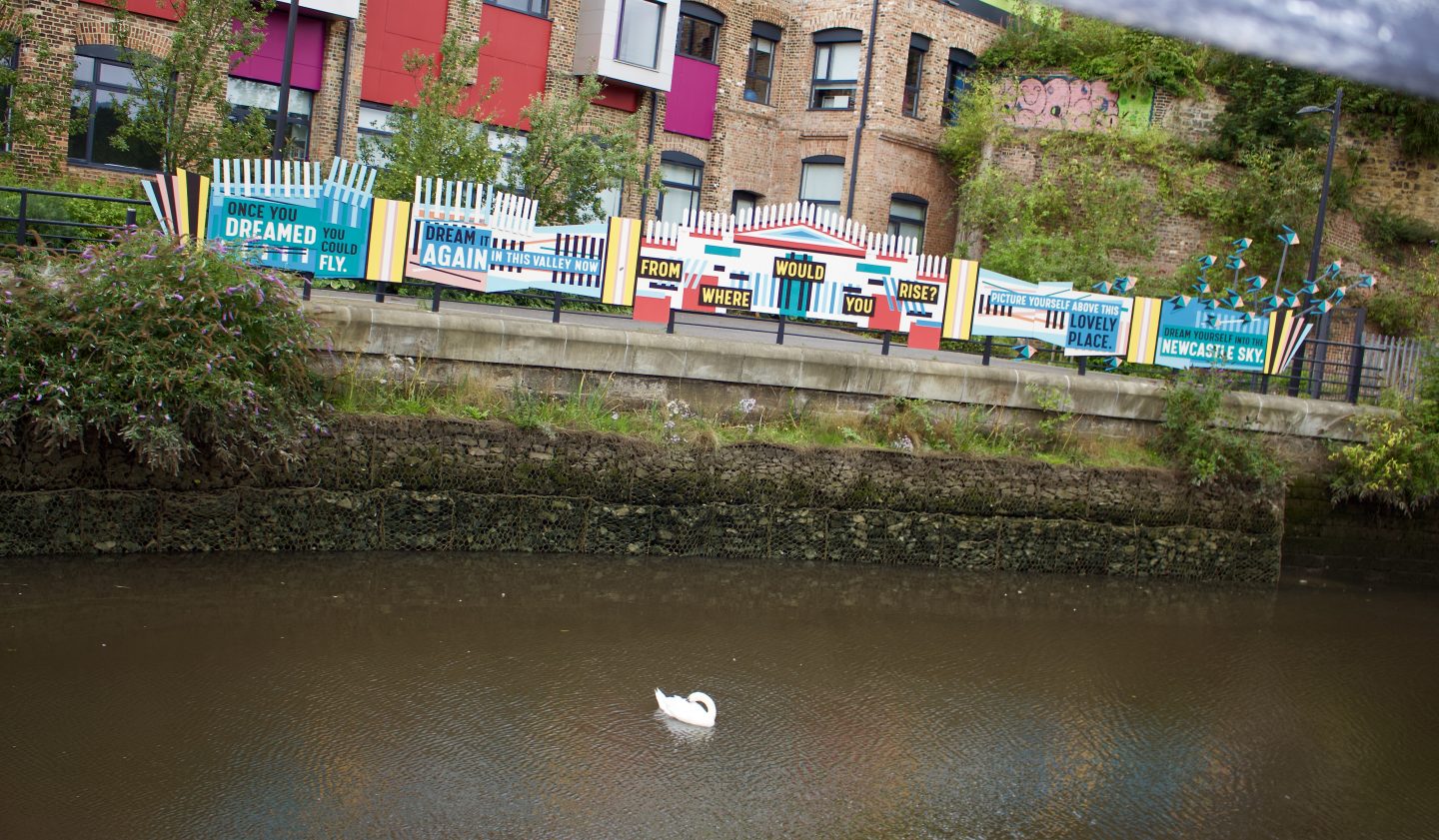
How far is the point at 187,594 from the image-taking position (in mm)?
9797

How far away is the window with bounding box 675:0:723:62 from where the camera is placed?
28.1 meters

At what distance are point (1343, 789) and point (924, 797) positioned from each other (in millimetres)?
3176

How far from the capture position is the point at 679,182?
93.9ft

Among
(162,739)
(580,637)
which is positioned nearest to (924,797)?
(580,637)

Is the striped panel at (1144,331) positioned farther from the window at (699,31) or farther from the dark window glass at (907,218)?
the window at (699,31)

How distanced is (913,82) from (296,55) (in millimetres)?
14164

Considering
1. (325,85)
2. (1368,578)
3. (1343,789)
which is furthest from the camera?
(325,85)

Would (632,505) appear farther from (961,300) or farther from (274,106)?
(274,106)

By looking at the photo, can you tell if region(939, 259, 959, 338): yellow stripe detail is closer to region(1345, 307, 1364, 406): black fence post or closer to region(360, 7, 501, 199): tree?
region(1345, 307, 1364, 406): black fence post

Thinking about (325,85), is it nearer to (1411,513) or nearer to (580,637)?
(580,637)

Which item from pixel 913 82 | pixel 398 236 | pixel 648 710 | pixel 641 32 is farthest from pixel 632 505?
pixel 913 82

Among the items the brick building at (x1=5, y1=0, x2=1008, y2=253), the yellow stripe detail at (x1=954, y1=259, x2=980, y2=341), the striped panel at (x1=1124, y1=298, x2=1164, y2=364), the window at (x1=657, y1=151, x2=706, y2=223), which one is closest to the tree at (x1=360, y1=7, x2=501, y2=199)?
the brick building at (x1=5, y1=0, x2=1008, y2=253)

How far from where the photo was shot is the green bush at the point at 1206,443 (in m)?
15.1

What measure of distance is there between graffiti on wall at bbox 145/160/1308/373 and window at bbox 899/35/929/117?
48.6 ft
